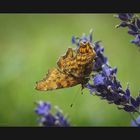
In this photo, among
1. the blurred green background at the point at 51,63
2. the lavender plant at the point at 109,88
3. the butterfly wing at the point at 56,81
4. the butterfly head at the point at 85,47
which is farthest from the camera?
the blurred green background at the point at 51,63

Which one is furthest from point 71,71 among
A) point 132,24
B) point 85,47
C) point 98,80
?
point 132,24

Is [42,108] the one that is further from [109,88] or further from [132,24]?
[132,24]

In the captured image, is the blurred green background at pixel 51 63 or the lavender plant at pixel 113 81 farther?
the blurred green background at pixel 51 63

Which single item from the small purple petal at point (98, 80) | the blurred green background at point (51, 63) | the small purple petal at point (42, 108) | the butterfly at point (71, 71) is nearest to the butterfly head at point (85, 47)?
the butterfly at point (71, 71)

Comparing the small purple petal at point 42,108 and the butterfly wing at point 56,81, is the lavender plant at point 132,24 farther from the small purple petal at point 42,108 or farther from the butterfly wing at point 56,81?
the small purple petal at point 42,108

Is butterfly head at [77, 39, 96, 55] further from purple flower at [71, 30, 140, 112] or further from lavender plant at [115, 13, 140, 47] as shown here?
lavender plant at [115, 13, 140, 47]
